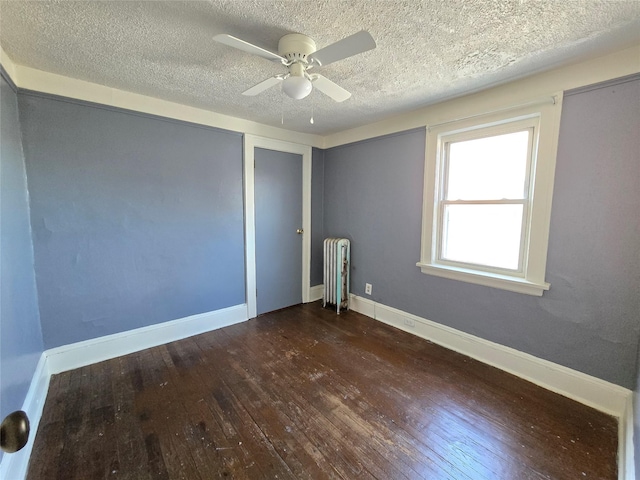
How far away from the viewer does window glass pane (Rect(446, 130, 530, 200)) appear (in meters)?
2.17

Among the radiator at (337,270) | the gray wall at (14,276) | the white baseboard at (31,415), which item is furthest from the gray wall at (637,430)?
the gray wall at (14,276)

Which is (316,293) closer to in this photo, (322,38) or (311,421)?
(311,421)

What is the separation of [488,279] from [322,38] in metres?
2.16

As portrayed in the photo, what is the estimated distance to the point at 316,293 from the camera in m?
3.94

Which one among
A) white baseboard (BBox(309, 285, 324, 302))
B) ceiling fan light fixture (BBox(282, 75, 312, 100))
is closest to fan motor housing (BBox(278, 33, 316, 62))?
ceiling fan light fixture (BBox(282, 75, 312, 100))

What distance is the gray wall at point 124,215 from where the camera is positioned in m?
2.06

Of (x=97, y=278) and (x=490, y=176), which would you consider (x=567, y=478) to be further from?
(x=97, y=278)

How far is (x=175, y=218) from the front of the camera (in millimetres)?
2646

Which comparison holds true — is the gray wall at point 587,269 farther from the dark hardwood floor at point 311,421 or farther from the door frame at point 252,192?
the door frame at point 252,192

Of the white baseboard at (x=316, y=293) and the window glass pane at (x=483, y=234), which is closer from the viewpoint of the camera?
A: the window glass pane at (x=483, y=234)

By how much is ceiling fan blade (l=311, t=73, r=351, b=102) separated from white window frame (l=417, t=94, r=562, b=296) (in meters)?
1.24

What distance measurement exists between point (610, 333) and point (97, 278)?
3.79 metres

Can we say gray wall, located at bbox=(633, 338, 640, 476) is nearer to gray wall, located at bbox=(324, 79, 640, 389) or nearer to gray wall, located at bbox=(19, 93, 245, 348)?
gray wall, located at bbox=(324, 79, 640, 389)

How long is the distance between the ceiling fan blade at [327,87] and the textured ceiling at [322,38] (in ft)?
0.57
